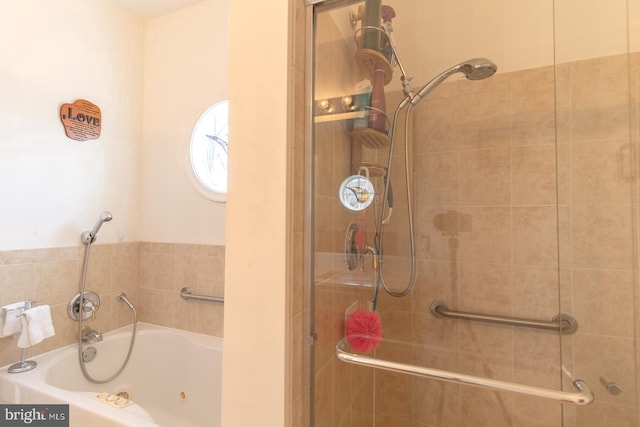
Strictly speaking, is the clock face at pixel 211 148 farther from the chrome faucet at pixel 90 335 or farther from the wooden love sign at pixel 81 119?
the chrome faucet at pixel 90 335

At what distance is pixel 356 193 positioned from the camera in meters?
1.14

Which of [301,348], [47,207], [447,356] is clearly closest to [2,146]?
[47,207]

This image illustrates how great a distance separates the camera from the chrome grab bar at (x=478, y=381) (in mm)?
723

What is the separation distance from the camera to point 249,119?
2.58 ft

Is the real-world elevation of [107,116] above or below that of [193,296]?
above

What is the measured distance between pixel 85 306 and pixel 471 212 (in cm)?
217

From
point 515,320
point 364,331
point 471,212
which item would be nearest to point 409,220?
point 471,212

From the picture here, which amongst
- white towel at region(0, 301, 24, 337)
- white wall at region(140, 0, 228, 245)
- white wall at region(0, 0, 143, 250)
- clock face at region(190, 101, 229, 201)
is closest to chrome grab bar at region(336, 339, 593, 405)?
white wall at region(140, 0, 228, 245)

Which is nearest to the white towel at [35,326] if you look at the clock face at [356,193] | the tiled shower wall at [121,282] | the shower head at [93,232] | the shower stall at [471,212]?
the tiled shower wall at [121,282]

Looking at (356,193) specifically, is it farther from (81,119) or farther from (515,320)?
(81,119)

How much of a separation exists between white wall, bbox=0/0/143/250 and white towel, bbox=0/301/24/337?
30 centimetres

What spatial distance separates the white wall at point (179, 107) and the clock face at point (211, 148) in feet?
0.16

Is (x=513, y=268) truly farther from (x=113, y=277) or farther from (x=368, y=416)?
(x=113, y=277)

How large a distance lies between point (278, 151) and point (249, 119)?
0.13 meters
